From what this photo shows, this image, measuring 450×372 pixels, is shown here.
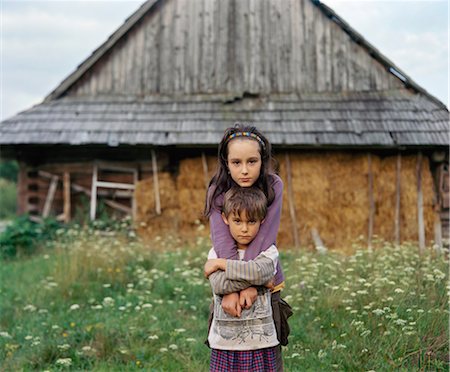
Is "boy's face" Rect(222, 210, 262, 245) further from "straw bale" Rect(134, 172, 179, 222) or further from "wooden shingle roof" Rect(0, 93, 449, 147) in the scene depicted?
"straw bale" Rect(134, 172, 179, 222)

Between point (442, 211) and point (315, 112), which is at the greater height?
point (315, 112)

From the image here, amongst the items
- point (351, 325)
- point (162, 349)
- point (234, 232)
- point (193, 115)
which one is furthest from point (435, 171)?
point (234, 232)

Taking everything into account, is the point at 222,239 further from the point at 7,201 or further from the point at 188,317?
the point at 7,201

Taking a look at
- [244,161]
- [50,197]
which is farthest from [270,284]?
[50,197]

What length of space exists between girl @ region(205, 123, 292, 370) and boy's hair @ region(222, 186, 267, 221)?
66mm

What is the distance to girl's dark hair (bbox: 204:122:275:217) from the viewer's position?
3.04 metres

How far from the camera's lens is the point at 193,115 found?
10.2m

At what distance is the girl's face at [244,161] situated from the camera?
2.95 meters

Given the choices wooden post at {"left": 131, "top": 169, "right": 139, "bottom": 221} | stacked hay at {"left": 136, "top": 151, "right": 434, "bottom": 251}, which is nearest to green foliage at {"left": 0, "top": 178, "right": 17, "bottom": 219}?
wooden post at {"left": 131, "top": 169, "right": 139, "bottom": 221}

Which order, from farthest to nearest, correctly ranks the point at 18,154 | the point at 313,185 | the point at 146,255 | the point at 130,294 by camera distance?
the point at 18,154, the point at 313,185, the point at 146,255, the point at 130,294

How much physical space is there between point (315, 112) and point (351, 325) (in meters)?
6.49

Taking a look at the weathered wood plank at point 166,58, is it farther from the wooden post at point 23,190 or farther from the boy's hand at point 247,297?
the boy's hand at point 247,297

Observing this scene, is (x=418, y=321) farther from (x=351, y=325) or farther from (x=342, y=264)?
(x=342, y=264)

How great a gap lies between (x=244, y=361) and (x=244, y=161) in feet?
3.64
